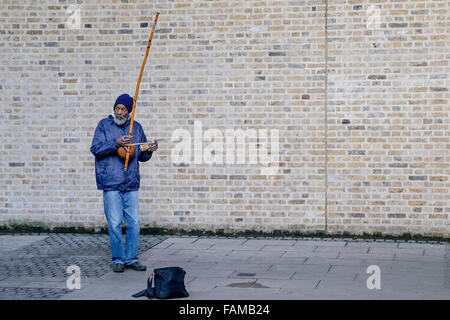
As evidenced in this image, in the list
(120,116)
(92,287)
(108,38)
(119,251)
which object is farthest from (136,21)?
(92,287)

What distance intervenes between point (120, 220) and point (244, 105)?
287 centimetres

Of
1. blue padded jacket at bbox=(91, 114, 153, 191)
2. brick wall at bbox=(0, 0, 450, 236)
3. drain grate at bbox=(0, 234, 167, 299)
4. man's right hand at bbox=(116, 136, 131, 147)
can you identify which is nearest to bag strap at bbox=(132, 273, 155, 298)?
drain grate at bbox=(0, 234, 167, 299)

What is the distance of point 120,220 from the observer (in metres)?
8.24

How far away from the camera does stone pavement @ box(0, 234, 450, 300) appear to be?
7039mm

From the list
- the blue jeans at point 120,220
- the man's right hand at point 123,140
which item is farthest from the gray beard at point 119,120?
the blue jeans at point 120,220

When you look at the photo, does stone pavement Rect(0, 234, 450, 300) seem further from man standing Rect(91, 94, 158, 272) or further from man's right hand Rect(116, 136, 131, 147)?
man's right hand Rect(116, 136, 131, 147)

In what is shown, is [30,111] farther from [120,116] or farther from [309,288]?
[309,288]

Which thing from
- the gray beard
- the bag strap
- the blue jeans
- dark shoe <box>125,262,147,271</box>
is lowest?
dark shoe <box>125,262,147,271</box>

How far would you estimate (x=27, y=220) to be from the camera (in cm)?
1080

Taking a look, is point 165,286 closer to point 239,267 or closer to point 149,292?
point 149,292

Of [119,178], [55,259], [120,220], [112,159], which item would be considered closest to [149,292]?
[120,220]

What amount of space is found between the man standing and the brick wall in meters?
2.19

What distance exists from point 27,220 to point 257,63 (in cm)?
400

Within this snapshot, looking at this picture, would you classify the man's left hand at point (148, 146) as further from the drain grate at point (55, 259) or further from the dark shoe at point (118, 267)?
the drain grate at point (55, 259)
